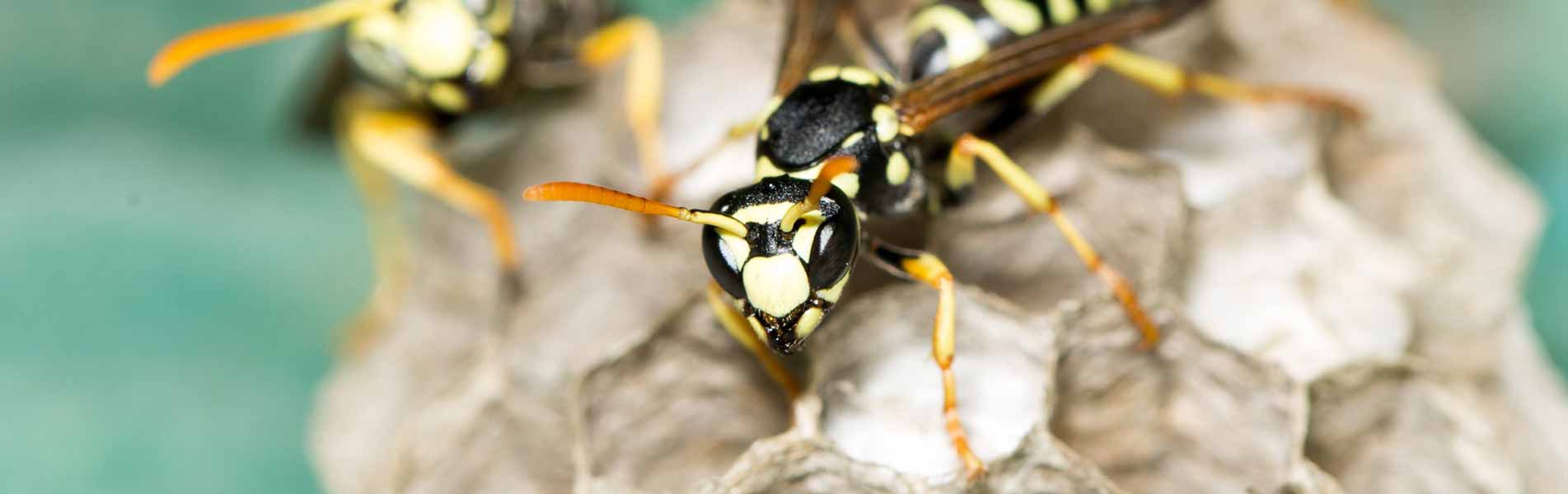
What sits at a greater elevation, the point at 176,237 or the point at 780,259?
the point at 176,237

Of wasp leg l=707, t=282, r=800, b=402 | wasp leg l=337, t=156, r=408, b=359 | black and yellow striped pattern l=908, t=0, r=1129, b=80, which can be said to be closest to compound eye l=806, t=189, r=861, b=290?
wasp leg l=707, t=282, r=800, b=402


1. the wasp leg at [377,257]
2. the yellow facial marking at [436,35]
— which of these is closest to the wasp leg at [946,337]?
the yellow facial marking at [436,35]

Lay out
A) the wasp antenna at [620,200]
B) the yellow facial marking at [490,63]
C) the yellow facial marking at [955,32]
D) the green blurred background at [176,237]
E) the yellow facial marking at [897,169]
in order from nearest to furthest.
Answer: the wasp antenna at [620,200]
the yellow facial marking at [897,169]
the yellow facial marking at [955,32]
the yellow facial marking at [490,63]
the green blurred background at [176,237]

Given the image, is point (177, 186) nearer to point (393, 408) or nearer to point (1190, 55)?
point (393, 408)

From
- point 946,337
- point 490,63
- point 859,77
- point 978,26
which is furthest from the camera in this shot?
point 490,63

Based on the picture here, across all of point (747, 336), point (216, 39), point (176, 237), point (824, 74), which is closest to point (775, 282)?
point (747, 336)

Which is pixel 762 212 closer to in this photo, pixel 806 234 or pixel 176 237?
pixel 806 234

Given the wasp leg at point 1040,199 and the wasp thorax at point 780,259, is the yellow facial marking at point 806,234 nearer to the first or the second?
the wasp thorax at point 780,259
